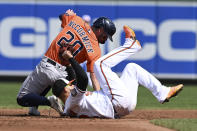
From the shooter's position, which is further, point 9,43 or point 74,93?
point 9,43

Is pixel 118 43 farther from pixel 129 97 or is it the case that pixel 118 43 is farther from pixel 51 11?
pixel 129 97

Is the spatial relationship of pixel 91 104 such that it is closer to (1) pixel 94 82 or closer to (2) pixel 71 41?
(1) pixel 94 82

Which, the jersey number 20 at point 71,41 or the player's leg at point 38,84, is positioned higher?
the jersey number 20 at point 71,41

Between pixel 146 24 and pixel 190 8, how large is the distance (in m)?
1.33

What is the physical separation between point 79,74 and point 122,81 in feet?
2.32

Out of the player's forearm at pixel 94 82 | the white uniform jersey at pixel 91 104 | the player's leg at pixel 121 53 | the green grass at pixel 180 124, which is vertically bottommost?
the green grass at pixel 180 124

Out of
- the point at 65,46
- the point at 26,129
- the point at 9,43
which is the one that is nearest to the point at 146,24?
the point at 9,43

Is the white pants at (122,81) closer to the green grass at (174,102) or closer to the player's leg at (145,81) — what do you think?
the player's leg at (145,81)

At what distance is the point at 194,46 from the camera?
14898 mm

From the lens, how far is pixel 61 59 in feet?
22.4

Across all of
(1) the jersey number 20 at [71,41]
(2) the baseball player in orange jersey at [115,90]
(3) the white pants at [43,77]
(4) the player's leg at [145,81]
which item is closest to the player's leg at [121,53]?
(2) the baseball player in orange jersey at [115,90]

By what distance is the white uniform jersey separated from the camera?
621 cm

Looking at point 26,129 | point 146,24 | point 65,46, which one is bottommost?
point 26,129

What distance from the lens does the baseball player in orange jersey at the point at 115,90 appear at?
6.18 meters
